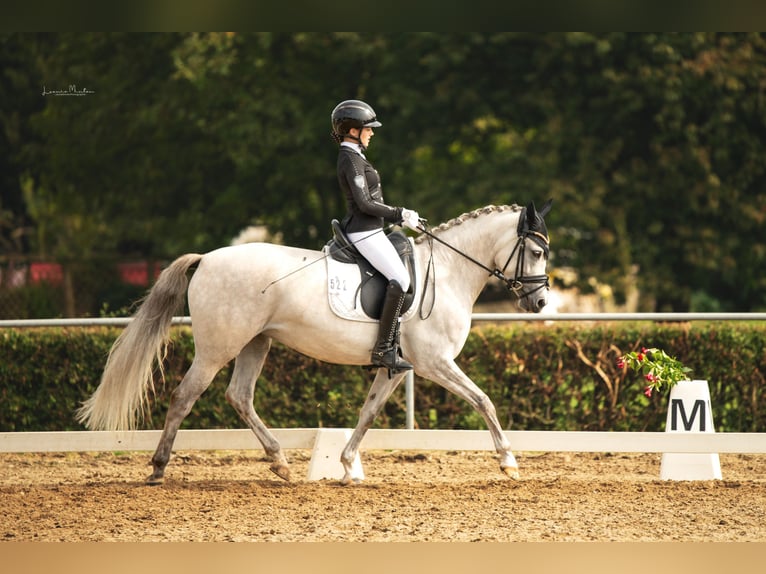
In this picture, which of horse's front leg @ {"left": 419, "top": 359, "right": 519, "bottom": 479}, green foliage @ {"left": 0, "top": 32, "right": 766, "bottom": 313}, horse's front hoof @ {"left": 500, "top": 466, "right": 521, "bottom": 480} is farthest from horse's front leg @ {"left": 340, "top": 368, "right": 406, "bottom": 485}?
green foliage @ {"left": 0, "top": 32, "right": 766, "bottom": 313}

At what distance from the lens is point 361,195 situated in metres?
8.36

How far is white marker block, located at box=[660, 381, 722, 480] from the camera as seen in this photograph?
9.10 metres

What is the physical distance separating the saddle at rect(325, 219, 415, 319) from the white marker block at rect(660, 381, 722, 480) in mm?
2420

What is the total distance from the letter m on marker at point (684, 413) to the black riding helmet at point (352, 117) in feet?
10.9

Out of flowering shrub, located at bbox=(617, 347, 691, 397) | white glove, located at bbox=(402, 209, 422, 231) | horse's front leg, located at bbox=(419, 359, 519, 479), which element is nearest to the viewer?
white glove, located at bbox=(402, 209, 422, 231)

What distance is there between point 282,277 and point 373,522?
2.08m

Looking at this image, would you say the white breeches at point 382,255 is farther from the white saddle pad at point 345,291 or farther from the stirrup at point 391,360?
the stirrup at point 391,360

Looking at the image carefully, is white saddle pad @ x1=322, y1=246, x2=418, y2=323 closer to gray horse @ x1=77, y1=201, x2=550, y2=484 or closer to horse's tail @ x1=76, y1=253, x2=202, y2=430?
gray horse @ x1=77, y1=201, x2=550, y2=484

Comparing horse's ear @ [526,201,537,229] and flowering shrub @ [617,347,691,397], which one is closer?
horse's ear @ [526,201,537,229]

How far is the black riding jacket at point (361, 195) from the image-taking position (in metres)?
8.35

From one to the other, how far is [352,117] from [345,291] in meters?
1.26

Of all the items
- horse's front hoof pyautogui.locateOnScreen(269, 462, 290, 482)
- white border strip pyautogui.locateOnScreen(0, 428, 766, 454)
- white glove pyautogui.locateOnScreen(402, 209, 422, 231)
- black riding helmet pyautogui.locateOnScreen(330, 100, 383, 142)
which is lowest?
horse's front hoof pyautogui.locateOnScreen(269, 462, 290, 482)

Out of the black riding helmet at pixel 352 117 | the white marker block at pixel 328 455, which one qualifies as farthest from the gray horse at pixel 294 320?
the black riding helmet at pixel 352 117
